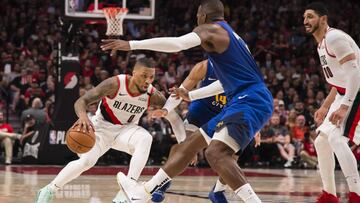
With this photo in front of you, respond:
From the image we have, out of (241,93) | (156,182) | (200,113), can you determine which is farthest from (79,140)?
(241,93)

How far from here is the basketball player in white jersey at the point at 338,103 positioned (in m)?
7.38

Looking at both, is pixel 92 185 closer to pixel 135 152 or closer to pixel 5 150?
pixel 135 152

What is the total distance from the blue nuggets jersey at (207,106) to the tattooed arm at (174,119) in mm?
255

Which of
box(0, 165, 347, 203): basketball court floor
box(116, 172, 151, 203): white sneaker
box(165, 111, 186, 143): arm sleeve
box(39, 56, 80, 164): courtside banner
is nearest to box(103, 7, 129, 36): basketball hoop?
box(0, 165, 347, 203): basketball court floor

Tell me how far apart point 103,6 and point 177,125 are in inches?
261

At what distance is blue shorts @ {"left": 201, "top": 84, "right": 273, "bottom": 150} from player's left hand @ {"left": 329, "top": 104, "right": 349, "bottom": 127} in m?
1.05

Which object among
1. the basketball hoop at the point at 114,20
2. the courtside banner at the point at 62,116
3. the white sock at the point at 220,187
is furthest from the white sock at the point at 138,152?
the courtside banner at the point at 62,116

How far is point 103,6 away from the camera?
47.4 feet

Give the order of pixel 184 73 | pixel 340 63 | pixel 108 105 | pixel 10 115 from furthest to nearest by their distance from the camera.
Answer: pixel 184 73, pixel 10 115, pixel 108 105, pixel 340 63

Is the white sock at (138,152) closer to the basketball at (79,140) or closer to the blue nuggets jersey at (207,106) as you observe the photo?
the basketball at (79,140)

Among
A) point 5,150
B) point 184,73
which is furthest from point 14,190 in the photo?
point 184,73

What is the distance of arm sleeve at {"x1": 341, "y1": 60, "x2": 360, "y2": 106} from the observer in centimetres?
728

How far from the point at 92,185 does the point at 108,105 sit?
2.33m

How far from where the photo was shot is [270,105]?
6.38m
